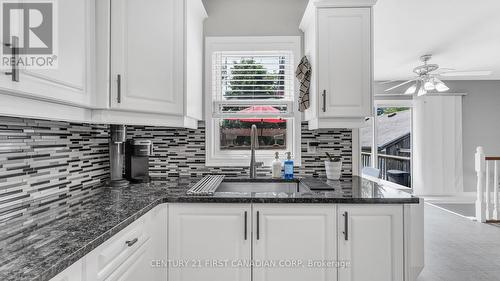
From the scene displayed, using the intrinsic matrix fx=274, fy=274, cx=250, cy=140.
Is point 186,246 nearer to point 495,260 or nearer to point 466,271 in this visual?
point 466,271

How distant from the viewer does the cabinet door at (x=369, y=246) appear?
63.6 inches

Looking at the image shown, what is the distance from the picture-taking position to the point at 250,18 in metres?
2.46

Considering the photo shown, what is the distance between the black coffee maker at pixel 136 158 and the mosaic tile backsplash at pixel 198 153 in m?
0.26

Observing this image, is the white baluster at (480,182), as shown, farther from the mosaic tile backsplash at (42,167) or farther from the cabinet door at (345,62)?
the mosaic tile backsplash at (42,167)

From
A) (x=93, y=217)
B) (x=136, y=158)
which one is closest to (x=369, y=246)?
(x=93, y=217)

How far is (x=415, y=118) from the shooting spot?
19.1ft

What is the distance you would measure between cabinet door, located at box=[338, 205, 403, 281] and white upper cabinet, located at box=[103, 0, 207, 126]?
129 cm

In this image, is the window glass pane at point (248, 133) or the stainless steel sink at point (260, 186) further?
the window glass pane at point (248, 133)

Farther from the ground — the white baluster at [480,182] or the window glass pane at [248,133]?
the window glass pane at [248,133]

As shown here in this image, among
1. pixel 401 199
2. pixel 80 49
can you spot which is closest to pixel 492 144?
pixel 401 199

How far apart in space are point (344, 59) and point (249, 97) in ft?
2.86

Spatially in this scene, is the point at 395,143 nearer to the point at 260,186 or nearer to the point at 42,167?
the point at 260,186

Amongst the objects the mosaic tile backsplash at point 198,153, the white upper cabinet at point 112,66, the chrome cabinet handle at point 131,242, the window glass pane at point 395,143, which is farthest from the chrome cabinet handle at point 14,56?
the window glass pane at point 395,143

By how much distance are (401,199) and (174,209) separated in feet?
4.40
